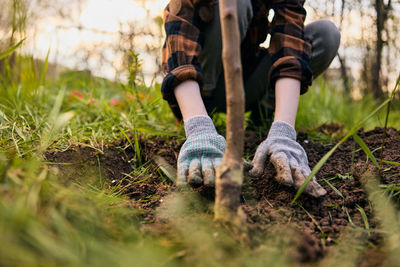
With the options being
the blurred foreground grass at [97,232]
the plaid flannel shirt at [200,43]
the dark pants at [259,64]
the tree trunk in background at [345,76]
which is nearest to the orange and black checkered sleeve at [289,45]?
the plaid flannel shirt at [200,43]

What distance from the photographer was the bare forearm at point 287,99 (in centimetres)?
117

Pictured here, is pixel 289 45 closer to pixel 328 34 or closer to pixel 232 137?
pixel 328 34

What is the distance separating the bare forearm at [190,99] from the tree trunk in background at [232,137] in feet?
1.47

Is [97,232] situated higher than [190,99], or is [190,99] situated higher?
[190,99]

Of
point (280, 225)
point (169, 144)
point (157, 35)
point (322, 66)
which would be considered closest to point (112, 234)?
point (280, 225)

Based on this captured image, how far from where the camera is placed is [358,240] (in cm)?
73

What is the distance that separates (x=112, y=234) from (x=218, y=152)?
484 millimetres

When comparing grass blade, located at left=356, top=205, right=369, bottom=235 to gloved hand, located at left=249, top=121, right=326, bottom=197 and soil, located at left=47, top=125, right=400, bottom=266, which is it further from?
gloved hand, located at left=249, top=121, right=326, bottom=197

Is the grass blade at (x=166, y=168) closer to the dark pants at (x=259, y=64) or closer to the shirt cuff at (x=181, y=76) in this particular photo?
the shirt cuff at (x=181, y=76)

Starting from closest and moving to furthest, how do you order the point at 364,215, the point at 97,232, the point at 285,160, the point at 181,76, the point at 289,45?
1. the point at 97,232
2. the point at 364,215
3. the point at 285,160
4. the point at 181,76
5. the point at 289,45

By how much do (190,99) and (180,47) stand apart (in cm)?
26

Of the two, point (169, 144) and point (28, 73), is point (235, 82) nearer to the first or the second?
point (169, 144)

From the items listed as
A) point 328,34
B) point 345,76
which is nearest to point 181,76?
point 328,34

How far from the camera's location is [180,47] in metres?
1.23
